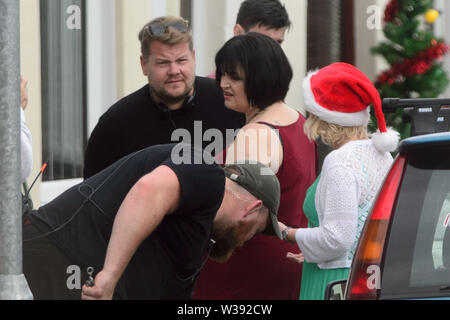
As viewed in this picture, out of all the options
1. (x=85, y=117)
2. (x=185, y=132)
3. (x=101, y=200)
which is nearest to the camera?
(x=101, y=200)

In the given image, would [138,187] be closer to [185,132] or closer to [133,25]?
[185,132]

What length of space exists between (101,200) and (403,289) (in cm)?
101

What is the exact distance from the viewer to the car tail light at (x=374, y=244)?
11.6ft

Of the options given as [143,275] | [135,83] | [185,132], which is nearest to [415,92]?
[135,83]

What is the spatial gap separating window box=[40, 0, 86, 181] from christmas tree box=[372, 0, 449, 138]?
229 inches

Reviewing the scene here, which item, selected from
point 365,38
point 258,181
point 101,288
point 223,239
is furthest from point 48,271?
point 365,38

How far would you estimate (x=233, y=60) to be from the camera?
5.23m

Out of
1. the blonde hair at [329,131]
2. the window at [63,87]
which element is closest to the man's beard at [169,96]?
the blonde hair at [329,131]

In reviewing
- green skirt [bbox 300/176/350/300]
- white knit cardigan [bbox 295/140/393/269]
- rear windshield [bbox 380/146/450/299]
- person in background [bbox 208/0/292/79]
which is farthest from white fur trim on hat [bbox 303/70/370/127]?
person in background [bbox 208/0/292/79]

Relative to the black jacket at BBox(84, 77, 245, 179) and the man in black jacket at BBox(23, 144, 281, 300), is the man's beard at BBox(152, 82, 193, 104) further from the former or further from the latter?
the man in black jacket at BBox(23, 144, 281, 300)

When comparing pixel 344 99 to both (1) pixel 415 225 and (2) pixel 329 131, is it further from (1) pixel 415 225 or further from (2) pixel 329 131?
(1) pixel 415 225

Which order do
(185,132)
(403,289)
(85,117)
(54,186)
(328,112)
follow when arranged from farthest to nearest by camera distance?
(85,117)
(54,186)
(185,132)
(328,112)
(403,289)

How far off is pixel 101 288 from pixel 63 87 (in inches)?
200

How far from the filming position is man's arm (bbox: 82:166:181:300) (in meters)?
3.58
